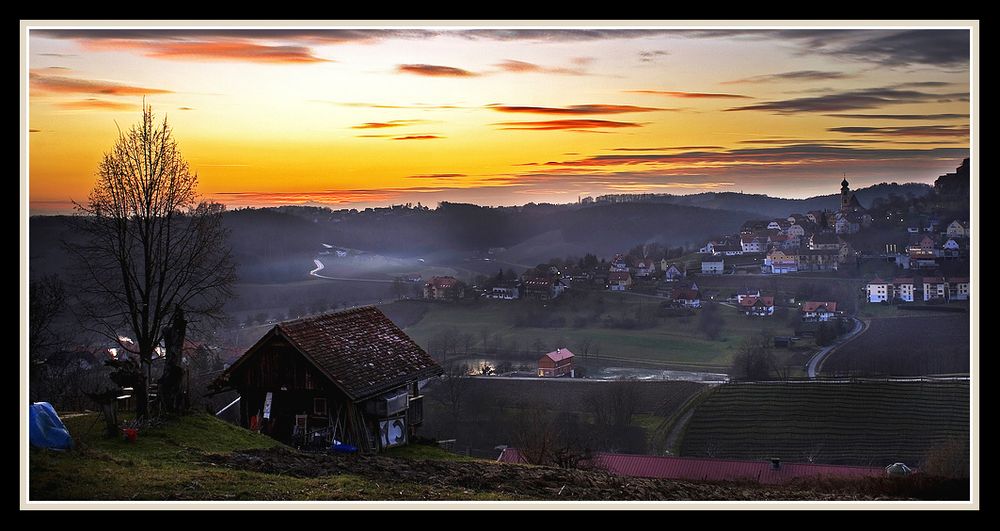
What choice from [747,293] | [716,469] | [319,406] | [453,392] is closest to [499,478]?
[319,406]

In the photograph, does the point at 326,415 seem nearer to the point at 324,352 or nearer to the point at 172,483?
the point at 324,352

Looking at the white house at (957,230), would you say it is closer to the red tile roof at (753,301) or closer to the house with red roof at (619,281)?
the red tile roof at (753,301)

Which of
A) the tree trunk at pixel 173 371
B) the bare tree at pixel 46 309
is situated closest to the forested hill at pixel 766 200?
the bare tree at pixel 46 309

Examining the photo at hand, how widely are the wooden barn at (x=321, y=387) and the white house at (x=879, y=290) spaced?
590 inches

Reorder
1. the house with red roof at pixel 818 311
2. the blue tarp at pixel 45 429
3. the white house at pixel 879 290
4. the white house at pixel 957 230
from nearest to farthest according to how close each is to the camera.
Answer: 1. the blue tarp at pixel 45 429
2. the white house at pixel 957 230
3. the white house at pixel 879 290
4. the house with red roof at pixel 818 311

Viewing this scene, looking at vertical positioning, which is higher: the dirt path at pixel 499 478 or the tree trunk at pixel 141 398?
the tree trunk at pixel 141 398

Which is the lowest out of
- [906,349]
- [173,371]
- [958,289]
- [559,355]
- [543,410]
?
[543,410]

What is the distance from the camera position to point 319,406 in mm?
Result: 12359

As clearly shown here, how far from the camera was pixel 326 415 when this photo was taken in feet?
40.4

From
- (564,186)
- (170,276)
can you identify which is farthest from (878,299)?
(170,276)

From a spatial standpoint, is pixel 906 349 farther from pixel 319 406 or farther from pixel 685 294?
pixel 319 406

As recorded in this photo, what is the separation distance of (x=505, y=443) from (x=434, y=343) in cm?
532

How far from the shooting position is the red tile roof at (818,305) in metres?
25.8

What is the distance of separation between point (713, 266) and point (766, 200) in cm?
634
